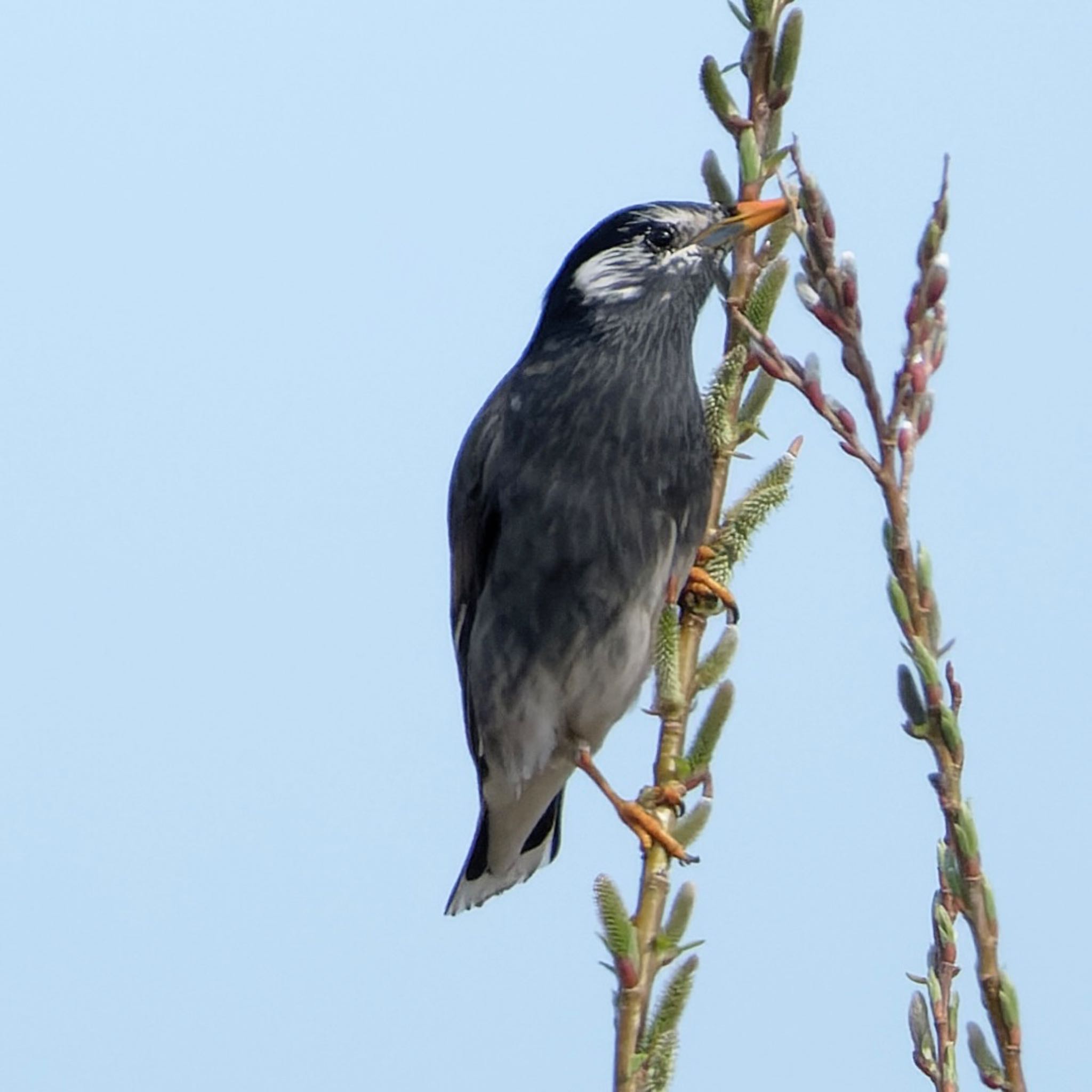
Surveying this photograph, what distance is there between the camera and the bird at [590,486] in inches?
160

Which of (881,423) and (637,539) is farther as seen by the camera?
(637,539)

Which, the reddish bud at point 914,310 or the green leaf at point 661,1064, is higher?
the reddish bud at point 914,310

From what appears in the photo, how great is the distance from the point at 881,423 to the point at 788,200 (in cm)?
38

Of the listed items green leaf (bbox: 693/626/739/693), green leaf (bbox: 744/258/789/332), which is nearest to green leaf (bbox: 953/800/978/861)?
green leaf (bbox: 693/626/739/693)

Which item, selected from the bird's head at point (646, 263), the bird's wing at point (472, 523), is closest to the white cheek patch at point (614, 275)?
the bird's head at point (646, 263)

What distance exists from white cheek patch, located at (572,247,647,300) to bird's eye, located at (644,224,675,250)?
5 cm

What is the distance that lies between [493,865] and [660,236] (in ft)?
6.91

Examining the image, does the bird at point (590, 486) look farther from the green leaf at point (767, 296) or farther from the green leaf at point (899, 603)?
the green leaf at point (899, 603)

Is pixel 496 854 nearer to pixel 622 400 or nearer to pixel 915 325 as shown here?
pixel 622 400

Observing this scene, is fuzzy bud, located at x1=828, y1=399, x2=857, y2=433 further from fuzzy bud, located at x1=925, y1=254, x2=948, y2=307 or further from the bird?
the bird

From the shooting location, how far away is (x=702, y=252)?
4184mm

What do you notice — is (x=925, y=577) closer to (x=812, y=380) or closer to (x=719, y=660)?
(x=812, y=380)

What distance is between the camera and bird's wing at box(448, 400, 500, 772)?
4387 mm

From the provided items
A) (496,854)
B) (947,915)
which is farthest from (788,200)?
(496,854)
